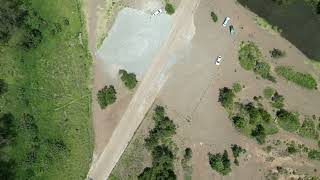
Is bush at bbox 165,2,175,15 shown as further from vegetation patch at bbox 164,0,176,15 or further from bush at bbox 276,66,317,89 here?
bush at bbox 276,66,317,89

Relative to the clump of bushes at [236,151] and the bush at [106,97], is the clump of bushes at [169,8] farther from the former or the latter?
the clump of bushes at [236,151]

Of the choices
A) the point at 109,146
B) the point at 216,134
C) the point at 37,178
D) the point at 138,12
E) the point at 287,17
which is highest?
the point at 287,17

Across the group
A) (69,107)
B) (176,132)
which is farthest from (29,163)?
(176,132)

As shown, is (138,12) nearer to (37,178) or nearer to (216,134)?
(216,134)

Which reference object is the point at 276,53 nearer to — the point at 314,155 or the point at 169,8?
the point at 314,155

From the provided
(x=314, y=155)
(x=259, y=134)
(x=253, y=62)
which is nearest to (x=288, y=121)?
(x=259, y=134)
